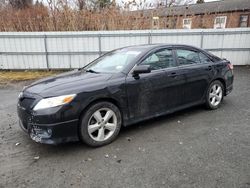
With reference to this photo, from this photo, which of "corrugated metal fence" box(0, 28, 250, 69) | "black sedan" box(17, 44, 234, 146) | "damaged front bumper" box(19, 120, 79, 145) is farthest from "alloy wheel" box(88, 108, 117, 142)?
"corrugated metal fence" box(0, 28, 250, 69)

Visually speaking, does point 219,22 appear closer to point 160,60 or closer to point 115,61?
point 160,60

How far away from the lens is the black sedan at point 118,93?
3.23m

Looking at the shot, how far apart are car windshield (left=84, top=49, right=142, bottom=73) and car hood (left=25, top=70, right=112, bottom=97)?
294 millimetres

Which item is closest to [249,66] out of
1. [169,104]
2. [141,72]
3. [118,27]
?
[118,27]

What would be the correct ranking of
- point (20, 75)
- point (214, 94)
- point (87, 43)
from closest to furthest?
point (214, 94)
point (20, 75)
point (87, 43)

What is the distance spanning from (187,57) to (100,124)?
7.91 feet

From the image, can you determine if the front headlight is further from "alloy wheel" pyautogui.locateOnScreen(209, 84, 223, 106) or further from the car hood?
"alloy wheel" pyautogui.locateOnScreen(209, 84, 223, 106)

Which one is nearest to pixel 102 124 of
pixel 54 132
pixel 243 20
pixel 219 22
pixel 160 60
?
pixel 54 132

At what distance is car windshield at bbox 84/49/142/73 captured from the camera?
4.07 meters

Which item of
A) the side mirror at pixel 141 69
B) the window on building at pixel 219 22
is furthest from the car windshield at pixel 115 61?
the window on building at pixel 219 22

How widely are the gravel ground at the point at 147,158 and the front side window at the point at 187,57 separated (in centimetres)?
117

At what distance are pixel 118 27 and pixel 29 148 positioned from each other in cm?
912

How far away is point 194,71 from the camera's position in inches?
183

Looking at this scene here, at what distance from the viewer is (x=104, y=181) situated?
2.73 meters
